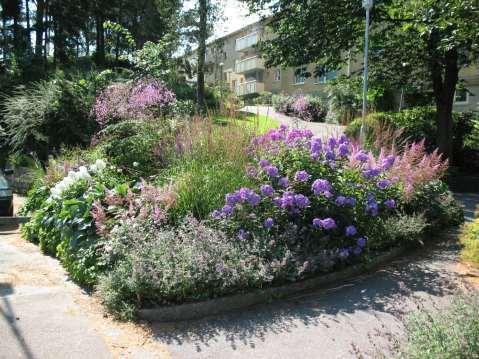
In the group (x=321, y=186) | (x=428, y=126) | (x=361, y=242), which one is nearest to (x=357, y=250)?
(x=361, y=242)

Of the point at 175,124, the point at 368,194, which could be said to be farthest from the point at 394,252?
the point at 175,124

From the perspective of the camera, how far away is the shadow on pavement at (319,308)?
3906mm

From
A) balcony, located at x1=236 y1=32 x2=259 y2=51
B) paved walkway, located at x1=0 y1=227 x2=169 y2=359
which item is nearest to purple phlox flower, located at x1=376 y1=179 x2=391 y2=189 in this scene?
paved walkway, located at x1=0 y1=227 x2=169 y2=359

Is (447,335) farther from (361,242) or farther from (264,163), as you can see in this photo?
(264,163)

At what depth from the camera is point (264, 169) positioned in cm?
556

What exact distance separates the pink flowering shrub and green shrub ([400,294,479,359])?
270 inches

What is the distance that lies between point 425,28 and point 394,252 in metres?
4.99

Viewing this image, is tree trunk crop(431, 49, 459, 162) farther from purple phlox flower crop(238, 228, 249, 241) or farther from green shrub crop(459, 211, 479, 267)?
purple phlox flower crop(238, 228, 249, 241)

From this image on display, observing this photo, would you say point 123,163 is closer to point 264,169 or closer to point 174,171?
point 174,171

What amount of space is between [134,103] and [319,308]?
269 inches

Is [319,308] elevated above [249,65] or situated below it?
below

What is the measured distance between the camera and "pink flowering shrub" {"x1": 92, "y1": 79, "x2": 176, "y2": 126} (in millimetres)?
9586

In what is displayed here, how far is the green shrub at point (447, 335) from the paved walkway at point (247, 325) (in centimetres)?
40

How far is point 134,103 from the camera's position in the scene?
9719 millimetres
